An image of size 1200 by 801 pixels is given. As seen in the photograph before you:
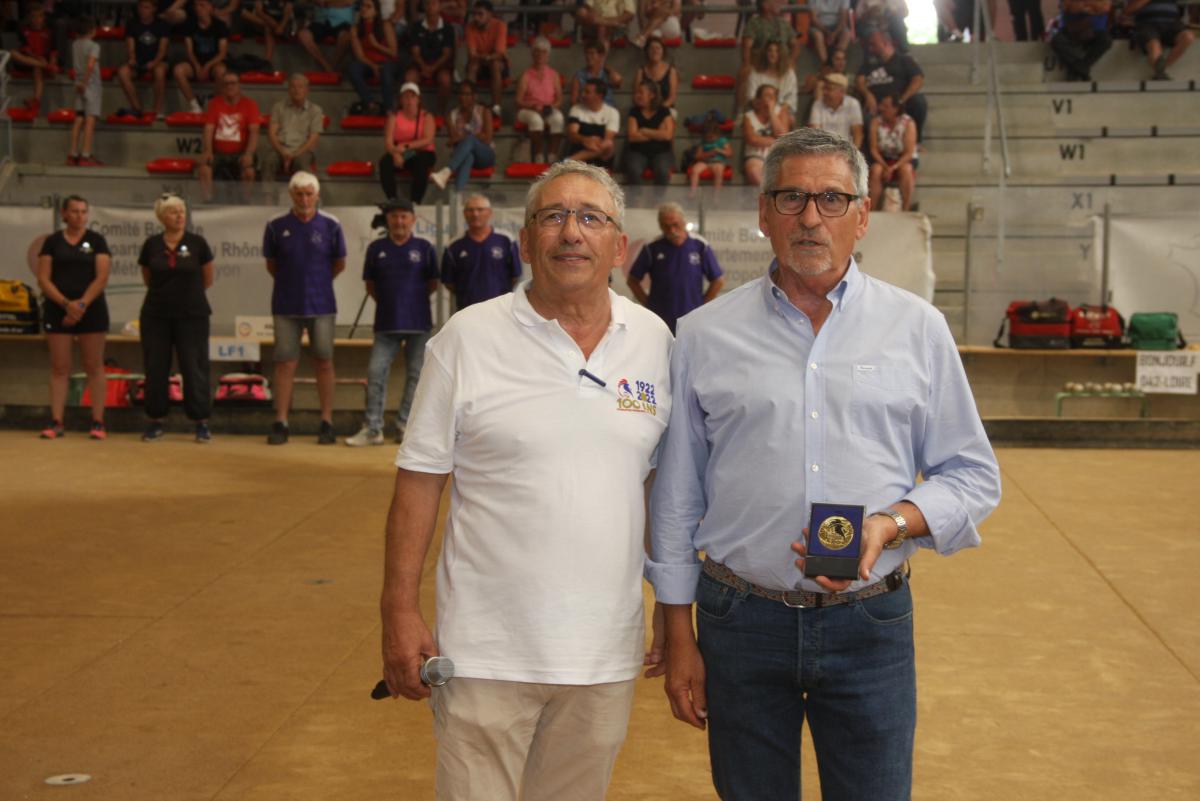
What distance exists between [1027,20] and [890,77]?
13.2 feet

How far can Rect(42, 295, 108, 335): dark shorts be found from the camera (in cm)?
1112

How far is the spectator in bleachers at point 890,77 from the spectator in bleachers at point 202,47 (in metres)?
7.87

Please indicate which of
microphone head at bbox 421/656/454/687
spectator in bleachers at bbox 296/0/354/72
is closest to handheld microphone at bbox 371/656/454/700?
microphone head at bbox 421/656/454/687

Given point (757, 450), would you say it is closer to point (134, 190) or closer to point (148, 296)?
point (148, 296)

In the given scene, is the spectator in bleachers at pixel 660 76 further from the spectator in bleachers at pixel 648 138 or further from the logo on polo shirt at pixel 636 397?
the logo on polo shirt at pixel 636 397

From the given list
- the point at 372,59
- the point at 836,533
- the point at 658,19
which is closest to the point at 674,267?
the point at 658,19

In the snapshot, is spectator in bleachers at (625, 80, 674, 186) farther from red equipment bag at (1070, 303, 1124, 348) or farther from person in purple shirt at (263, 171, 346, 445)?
red equipment bag at (1070, 303, 1124, 348)

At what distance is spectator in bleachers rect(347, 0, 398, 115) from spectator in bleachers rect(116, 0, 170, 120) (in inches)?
95.0

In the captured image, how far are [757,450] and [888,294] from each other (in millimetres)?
405

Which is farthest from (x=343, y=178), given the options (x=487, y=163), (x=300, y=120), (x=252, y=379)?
(x=252, y=379)

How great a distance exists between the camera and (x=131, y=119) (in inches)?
657

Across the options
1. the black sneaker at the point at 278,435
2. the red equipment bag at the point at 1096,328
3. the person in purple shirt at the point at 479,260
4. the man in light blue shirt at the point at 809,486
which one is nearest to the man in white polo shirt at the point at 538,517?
the man in light blue shirt at the point at 809,486

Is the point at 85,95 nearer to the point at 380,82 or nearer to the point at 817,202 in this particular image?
the point at 380,82

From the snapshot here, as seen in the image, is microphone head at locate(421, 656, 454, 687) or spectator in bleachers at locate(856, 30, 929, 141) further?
spectator in bleachers at locate(856, 30, 929, 141)
